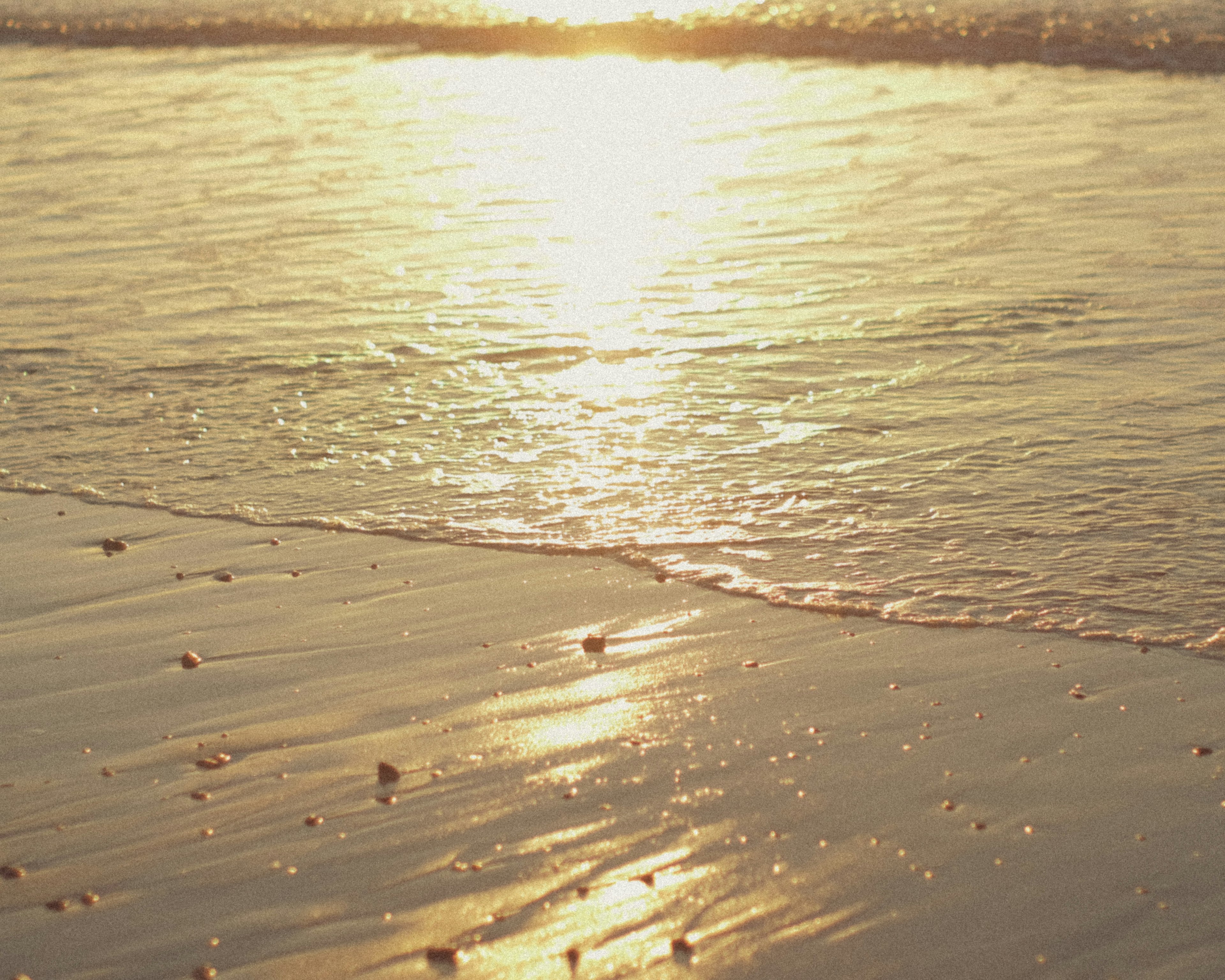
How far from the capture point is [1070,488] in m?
5.53

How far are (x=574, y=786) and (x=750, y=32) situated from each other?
766 inches

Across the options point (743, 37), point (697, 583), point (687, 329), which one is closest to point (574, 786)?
point (697, 583)

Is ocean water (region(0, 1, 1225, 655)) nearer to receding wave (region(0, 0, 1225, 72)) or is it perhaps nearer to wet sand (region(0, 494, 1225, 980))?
wet sand (region(0, 494, 1225, 980))

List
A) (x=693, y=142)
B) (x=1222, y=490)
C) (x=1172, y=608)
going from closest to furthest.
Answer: (x=1172, y=608) → (x=1222, y=490) → (x=693, y=142)

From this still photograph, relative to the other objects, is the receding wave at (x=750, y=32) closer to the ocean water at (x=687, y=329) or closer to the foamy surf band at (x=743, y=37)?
the foamy surf band at (x=743, y=37)

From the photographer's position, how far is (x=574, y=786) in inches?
144

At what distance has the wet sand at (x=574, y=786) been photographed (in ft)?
10.1

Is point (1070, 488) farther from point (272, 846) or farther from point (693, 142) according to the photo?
point (693, 142)

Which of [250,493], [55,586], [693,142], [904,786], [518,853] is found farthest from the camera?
[693,142]

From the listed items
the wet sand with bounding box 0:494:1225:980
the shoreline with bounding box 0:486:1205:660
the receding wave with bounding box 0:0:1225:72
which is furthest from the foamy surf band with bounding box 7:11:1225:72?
the wet sand with bounding box 0:494:1225:980

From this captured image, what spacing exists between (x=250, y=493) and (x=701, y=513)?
1894mm

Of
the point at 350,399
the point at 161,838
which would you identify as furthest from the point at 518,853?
the point at 350,399

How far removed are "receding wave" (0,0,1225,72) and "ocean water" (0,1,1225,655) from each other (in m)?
1.53

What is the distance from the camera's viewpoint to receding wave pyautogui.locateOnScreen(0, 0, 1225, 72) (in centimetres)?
1842
